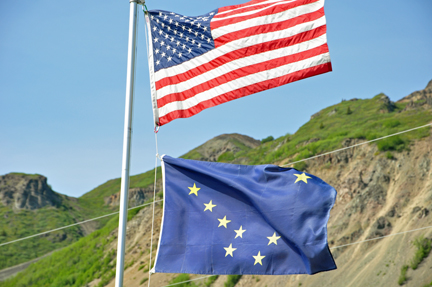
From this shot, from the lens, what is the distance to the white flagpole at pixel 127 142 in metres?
6.27

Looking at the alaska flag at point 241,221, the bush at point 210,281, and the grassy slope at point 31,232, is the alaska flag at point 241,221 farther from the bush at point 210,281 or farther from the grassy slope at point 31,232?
the grassy slope at point 31,232

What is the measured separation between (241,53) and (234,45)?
18 cm

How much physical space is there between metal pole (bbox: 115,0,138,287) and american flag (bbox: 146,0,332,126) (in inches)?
30.2

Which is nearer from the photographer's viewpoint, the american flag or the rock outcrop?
the american flag

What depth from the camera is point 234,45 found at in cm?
801

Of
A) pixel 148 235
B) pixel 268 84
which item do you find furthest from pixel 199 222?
pixel 148 235

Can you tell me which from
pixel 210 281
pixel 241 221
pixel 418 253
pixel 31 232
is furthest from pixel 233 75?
pixel 31 232

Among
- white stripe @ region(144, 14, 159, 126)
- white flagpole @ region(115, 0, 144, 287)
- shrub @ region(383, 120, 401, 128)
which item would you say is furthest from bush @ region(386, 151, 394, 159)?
white flagpole @ region(115, 0, 144, 287)

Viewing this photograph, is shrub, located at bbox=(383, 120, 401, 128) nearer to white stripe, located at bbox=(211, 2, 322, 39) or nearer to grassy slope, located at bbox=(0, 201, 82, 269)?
white stripe, located at bbox=(211, 2, 322, 39)

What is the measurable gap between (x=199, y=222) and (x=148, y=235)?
3490cm

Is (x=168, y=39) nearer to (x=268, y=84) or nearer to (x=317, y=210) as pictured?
(x=268, y=84)

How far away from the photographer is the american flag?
7.68 meters

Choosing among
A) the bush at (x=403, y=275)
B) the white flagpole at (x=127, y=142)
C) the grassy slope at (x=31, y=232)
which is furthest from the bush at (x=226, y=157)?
the white flagpole at (x=127, y=142)

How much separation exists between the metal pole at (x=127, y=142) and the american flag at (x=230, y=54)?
0.77 metres
